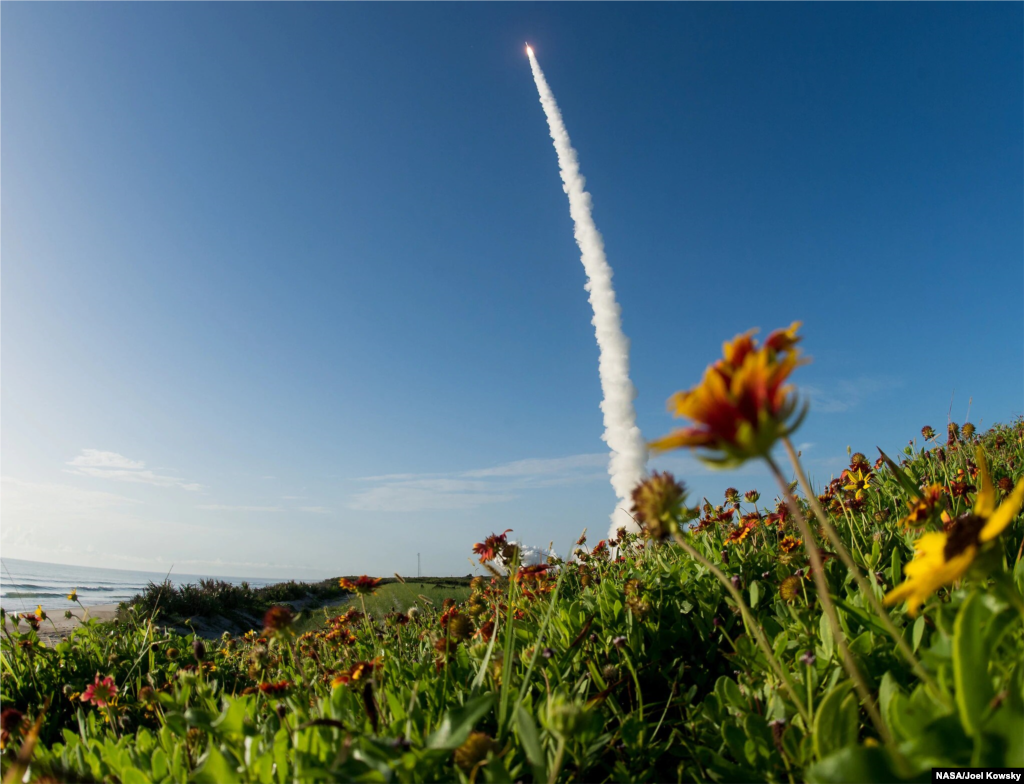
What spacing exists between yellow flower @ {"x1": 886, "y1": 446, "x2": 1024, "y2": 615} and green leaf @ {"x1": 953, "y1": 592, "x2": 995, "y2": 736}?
0.21 ft

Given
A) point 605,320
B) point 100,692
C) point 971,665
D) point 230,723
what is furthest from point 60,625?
point 605,320

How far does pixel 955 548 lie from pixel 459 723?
1094 millimetres

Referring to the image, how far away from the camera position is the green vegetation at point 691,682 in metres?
0.96

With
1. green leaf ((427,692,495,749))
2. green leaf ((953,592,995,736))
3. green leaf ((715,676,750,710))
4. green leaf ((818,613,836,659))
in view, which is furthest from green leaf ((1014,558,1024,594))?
green leaf ((427,692,495,749))

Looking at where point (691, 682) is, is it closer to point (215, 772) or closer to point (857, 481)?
point (215, 772)

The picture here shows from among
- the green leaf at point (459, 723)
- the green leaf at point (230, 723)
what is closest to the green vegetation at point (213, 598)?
the green leaf at point (230, 723)

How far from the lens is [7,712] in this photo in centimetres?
205

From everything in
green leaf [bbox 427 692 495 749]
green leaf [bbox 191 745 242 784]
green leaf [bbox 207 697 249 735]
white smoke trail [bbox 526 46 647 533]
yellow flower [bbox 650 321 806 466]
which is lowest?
green leaf [bbox 191 745 242 784]

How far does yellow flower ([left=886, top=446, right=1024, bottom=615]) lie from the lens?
840 millimetres

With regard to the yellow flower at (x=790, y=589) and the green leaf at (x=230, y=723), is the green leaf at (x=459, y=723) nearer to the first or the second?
the green leaf at (x=230, y=723)

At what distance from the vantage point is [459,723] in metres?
1.34

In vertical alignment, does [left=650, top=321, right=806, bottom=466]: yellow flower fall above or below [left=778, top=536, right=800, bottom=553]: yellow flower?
above

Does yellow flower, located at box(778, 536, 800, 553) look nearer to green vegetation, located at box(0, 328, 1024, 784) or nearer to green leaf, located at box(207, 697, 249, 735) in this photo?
green vegetation, located at box(0, 328, 1024, 784)

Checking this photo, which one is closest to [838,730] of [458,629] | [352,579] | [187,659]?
[458,629]
